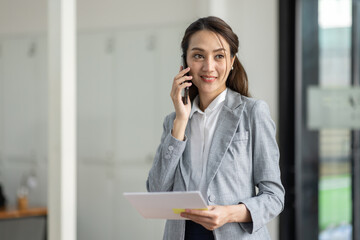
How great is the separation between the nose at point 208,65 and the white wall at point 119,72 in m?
2.34

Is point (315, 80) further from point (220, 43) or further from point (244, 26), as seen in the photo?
point (220, 43)

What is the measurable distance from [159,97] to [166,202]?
8.83 ft

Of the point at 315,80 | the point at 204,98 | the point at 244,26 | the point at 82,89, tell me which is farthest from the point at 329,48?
the point at 204,98

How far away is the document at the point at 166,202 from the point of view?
1.44m

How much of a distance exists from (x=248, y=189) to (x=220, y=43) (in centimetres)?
48

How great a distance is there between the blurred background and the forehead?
2.04m

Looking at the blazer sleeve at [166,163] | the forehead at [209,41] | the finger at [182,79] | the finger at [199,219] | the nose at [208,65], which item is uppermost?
the forehead at [209,41]

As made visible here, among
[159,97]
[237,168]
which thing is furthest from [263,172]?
[159,97]

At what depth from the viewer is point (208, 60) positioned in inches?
64.4

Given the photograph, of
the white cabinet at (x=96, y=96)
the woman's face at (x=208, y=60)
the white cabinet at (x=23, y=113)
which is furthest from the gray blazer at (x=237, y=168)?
the white cabinet at (x=96, y=96)

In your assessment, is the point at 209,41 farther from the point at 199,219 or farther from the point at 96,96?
the point at 96,96

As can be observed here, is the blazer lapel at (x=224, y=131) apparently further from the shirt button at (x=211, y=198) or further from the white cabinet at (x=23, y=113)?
the white cabinet at (x=23, y=113)

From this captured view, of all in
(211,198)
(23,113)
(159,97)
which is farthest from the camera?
(159,97)

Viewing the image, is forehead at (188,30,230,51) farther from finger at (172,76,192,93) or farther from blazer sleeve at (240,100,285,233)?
blazer sleeve at (240,100,285,233)
